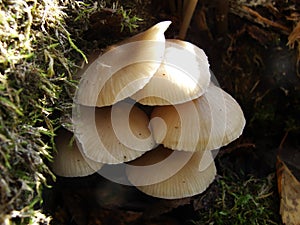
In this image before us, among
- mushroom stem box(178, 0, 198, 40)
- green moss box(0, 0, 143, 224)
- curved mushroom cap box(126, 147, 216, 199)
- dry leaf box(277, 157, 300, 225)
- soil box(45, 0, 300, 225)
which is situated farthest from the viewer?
soil box(45, 0, 300, 225)

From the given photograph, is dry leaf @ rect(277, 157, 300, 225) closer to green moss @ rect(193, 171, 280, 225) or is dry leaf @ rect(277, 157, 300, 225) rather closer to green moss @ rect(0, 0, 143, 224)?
green moss @ rect(193, 171, 280, 225)

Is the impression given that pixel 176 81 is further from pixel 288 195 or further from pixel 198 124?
pixel 288 195

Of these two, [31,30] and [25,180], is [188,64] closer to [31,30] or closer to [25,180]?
[31,30]

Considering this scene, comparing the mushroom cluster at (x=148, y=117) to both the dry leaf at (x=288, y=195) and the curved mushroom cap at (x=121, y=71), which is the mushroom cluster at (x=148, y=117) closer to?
the curved mushroom cap at (x=121, y=71)

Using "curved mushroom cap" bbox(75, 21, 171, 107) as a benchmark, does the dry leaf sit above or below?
below

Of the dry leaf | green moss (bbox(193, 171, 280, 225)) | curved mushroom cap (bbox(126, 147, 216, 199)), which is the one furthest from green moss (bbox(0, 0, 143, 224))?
the dry leaf

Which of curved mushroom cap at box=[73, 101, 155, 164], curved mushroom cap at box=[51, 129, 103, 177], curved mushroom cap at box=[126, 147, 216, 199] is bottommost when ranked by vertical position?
curved mushroom cap at box=[126, 147, 216, 199]

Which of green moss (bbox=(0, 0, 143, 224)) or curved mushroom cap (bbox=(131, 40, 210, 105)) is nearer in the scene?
green moss (bbox=(0, 0, 143, 224))
